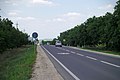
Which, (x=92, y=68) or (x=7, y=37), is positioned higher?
(x=7, y=37)

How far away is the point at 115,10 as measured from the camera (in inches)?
1879

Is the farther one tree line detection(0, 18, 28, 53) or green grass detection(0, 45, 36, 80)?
tree line detection(0, 18, 28, 53)

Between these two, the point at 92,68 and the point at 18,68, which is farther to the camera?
the point at 18,68

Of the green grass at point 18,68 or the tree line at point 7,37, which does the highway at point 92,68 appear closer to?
the green grass at point 18,68

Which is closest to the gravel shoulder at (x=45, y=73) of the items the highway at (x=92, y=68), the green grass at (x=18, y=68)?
the green grass at (x=18, y=68)

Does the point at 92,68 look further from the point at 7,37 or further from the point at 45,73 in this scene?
the point at 7,37

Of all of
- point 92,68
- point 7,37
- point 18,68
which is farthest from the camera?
point 7,37

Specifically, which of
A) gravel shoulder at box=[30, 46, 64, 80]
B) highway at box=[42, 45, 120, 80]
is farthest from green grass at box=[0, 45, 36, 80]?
highway at box=[42, 45, 120, 80]

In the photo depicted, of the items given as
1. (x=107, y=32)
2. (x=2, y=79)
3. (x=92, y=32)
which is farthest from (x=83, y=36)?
(x=2, y=79)

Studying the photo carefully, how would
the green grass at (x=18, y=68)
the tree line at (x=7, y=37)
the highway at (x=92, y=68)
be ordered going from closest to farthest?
the highway at (x=92, y=68) < the green grass at (x=18, y=68) < the tree line at (x=7, y=37)

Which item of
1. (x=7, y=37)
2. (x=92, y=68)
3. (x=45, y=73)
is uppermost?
(x=7, y=37)

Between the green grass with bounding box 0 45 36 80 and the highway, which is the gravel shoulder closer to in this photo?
the green grass with bounding box 0 45 36 80

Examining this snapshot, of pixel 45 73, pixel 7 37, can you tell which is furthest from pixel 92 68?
pixel 7 37

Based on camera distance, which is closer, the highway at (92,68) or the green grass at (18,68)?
the highway at (92,68)
